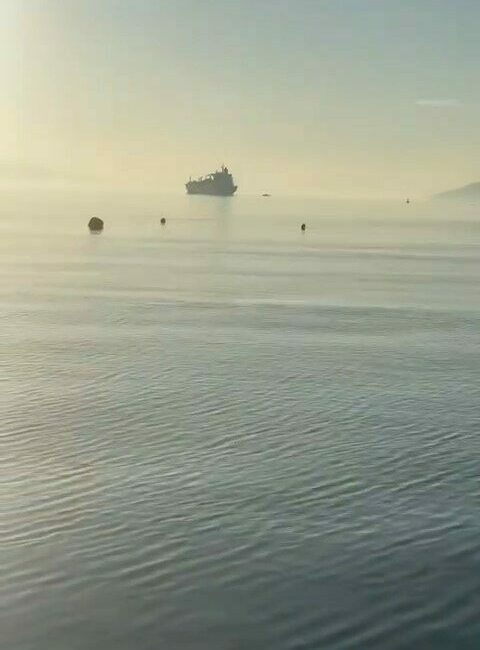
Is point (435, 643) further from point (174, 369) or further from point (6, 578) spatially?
point (174, 369)

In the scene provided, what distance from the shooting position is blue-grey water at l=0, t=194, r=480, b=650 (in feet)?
75.7

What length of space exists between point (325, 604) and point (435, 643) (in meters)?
2.88

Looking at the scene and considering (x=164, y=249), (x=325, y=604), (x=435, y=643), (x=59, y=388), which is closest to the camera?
(x=435, y=643)

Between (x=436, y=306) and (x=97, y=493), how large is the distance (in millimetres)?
59636

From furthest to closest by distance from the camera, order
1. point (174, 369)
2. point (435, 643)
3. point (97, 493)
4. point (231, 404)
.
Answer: point (174, 369) < point (231, 404) < point (97, 493) < point (435, 643)

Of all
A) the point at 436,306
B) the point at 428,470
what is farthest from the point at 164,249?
the point at 428,470

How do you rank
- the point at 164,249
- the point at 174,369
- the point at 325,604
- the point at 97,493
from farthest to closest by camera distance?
the point at 164,249 → the point at 174,369 → the point at 97,493 → the point at 325,604

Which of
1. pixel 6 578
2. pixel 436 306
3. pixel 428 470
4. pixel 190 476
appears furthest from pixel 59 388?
pixel 436 306

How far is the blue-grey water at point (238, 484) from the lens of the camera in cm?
2308

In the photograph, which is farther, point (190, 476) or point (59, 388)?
point (59, 388)

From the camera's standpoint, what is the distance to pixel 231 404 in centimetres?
4466

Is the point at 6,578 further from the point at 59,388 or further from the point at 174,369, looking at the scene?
the point at 174,369

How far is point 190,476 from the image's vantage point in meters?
32.9

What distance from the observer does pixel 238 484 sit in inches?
1261
